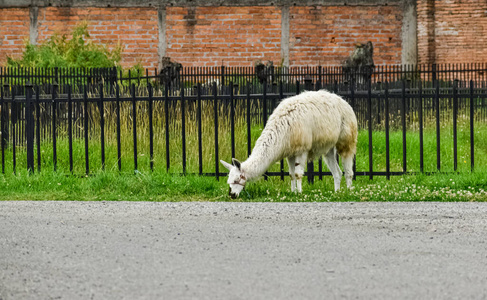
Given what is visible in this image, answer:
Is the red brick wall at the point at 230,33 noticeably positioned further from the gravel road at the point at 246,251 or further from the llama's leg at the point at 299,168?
the gravel road at the point at 246,251

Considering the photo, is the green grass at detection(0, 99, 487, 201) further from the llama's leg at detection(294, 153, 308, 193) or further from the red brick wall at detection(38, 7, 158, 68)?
the red brick wall at detection(38, 7, 158, 68)

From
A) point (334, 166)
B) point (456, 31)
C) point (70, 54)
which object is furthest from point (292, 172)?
point (456, 31)

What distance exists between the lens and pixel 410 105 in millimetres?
22297

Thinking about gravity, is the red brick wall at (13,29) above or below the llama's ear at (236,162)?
above

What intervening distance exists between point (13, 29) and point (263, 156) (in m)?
19.3

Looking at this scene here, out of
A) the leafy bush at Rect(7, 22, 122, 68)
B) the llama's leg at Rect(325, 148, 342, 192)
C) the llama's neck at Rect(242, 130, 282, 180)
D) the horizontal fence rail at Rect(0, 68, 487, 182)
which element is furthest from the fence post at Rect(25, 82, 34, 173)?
the leafy bush at Rect(7, 22, 122, 68)

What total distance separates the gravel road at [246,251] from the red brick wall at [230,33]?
709 inches

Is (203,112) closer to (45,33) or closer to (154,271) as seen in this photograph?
(154,271)

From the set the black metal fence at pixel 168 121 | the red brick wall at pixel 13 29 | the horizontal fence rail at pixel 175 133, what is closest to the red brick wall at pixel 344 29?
the black metal fence at pixel 168 121

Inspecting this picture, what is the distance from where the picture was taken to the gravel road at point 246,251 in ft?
20.3

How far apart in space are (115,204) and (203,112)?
5915mm

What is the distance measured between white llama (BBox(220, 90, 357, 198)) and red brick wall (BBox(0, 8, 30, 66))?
60.9ft

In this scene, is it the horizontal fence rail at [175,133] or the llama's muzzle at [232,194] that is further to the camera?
the horizontal fence rail at [175,133]

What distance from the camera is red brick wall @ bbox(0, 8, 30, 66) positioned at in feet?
94.5
